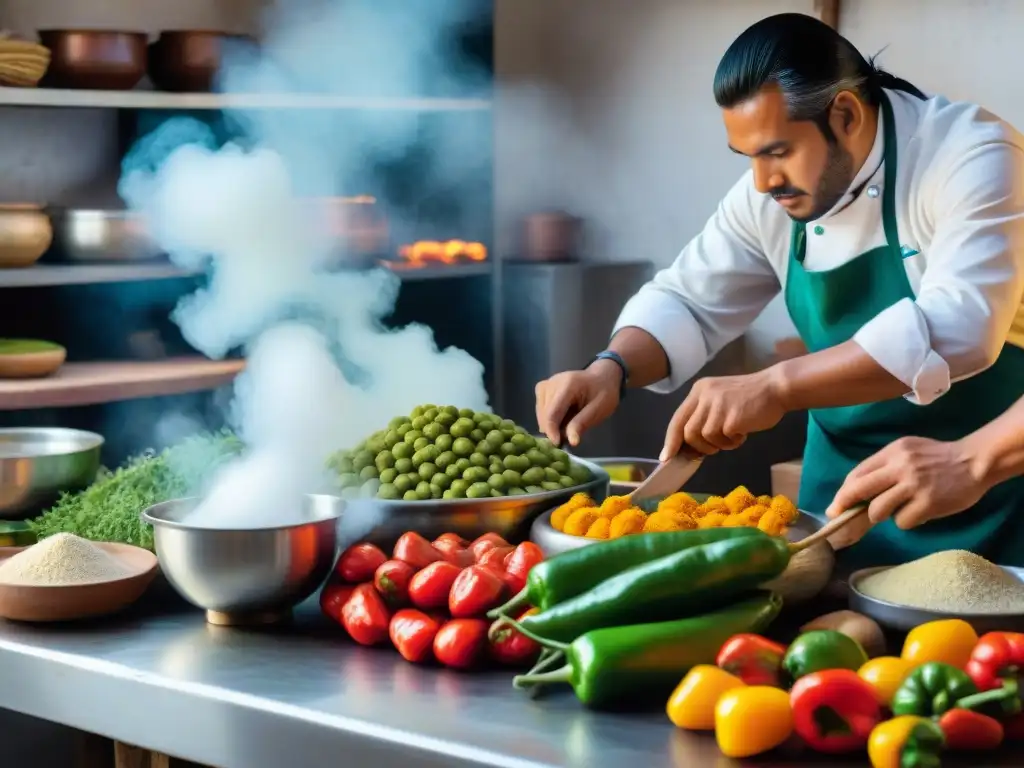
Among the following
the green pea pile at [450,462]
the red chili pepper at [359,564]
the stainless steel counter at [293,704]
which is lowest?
the stainless steel counter at [293,704]

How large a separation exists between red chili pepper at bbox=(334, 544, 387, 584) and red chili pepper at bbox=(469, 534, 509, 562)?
4.8 inches

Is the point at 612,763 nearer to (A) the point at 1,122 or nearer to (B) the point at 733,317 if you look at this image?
(B) the point at 733,317

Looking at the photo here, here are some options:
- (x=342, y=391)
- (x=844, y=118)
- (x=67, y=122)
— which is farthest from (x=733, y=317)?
(x=67, y=122)

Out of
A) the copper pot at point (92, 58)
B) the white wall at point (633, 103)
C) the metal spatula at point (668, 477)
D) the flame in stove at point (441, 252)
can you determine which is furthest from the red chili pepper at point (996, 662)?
the flame in stove at point (441, 252)

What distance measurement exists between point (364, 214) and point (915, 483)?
9.78ft

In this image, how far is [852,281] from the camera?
2.47m

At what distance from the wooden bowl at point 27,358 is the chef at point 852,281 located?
Answer: 1.97 metres

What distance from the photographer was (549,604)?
157 cm

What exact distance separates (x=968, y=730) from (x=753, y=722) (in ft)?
0.66

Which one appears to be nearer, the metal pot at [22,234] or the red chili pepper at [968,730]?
the red chili pepper at [968,730]

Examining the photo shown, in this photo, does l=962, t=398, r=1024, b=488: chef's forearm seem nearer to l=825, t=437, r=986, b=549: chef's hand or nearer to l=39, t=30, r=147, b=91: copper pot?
l=825, t=437, r=986, b=549: chef's hand

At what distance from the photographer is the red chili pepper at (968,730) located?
1301 millimetres

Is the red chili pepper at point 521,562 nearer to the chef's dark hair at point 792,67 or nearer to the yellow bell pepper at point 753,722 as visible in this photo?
the yellow bell pepper at point 753,722

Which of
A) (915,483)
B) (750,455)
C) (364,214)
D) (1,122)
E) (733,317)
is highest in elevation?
(1,122)
